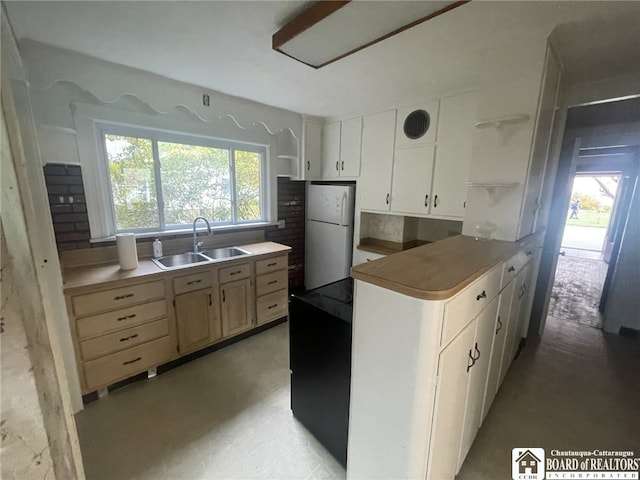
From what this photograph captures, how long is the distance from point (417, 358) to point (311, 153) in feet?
9.00

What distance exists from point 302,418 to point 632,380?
2648mm

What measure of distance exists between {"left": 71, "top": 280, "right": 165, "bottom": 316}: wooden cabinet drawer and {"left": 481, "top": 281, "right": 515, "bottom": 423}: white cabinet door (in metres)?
2.28

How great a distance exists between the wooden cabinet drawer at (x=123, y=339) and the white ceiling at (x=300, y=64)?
6.03 ft

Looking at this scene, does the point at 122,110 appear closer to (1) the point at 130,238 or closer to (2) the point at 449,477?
(1) the point at 130,238

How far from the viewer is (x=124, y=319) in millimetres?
1909

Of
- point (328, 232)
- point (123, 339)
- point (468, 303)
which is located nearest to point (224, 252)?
point (123, 339)

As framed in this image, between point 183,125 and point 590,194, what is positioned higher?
point 183,125

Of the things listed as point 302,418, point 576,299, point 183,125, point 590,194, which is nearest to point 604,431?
point 302,418

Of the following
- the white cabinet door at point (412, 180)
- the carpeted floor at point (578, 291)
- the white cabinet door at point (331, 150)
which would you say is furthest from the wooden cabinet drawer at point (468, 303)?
the carpeted floor at point (578, 291)

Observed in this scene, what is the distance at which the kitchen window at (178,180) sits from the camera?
2275mm

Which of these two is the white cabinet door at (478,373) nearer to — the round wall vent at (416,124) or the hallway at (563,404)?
the hallway at (563,404)

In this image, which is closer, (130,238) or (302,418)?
(302,418)

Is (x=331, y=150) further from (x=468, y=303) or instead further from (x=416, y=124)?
(x=468, y=303)

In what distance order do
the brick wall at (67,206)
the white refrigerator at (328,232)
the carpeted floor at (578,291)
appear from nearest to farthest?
the brick wall at (67,206) → the white refrigerator at (328,232) → the carpeted floor at (578,291)
